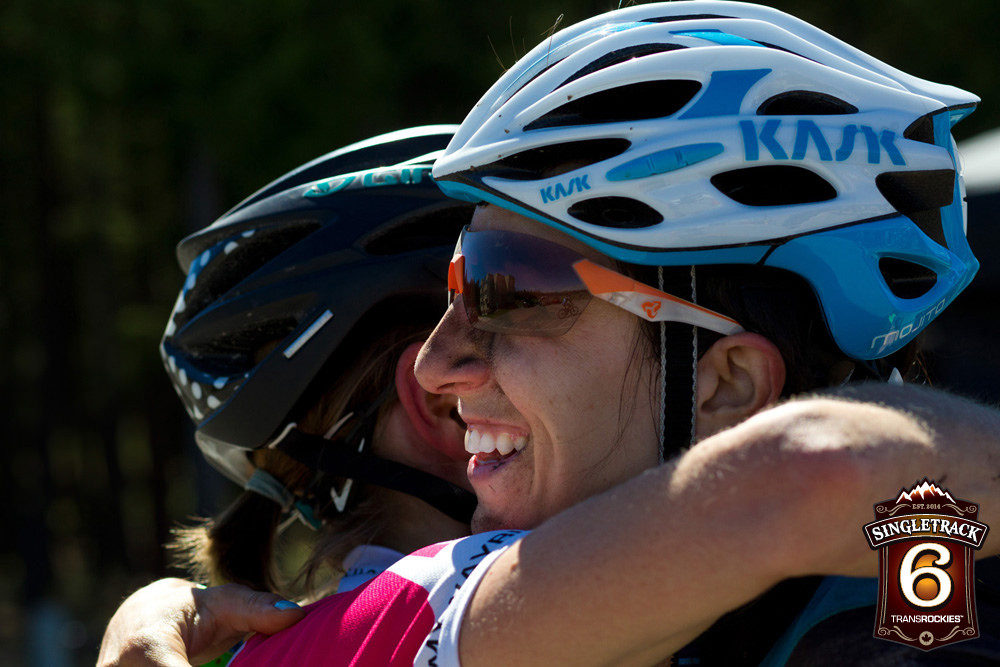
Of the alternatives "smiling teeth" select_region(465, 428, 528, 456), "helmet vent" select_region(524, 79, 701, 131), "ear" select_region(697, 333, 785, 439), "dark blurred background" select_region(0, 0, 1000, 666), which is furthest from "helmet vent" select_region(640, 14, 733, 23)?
"dark blurred background" select_region(0, 0, 1000, 666)

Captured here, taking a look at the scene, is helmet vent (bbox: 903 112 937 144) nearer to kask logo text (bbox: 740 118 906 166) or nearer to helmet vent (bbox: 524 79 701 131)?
kask logo text (bbox: 740 118 906 166)

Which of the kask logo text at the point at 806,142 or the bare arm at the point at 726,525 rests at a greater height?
the kask logo text at the point at 806,142

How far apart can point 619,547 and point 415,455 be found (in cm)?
148

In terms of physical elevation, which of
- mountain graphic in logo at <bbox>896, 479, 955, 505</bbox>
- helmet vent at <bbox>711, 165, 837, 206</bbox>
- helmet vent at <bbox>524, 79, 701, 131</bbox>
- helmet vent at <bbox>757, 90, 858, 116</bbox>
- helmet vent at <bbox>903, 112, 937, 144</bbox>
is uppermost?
helmet vent at <bbox>524, 79, 701, 131</bbox>

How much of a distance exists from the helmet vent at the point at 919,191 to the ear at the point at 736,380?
1.39 ft

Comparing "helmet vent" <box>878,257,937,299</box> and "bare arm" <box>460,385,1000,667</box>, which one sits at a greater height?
"helmet vent" <box>878,257,937,299</box>

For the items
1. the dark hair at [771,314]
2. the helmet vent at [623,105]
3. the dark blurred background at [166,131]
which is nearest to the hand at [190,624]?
the dark hair at [771,314]

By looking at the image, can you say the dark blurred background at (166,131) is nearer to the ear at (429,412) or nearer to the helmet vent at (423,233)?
the helmet vent at (423,233)

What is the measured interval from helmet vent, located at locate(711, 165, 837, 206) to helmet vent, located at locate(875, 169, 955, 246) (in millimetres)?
141

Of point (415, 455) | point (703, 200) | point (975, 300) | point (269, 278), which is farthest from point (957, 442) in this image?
point (975, 300)

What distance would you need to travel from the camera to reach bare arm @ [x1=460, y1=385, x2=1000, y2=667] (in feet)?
4.80

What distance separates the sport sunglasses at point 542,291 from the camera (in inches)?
83.2

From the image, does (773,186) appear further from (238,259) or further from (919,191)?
(238,259)

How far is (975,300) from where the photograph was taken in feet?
13.3
